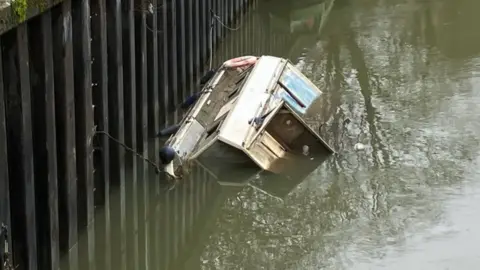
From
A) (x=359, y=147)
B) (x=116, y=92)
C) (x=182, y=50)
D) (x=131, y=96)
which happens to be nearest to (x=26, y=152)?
(x=116, y=92)

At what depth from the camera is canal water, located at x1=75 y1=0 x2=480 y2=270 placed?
10070 millimetres

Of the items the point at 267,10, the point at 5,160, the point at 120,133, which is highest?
the point at 5,160

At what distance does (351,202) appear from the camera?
1148cm

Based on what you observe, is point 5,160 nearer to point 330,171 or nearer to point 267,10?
point 330,171

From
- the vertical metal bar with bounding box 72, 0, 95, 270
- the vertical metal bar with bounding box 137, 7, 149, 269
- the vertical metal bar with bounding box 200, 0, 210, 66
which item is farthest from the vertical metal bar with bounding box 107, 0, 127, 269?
the vertical metal bar with bounding box 200, 0, 210, 66

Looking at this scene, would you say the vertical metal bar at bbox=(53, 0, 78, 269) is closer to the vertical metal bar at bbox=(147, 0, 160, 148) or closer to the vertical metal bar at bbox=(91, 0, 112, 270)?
the vertical metal bar at bbox=(91, 0, 112, 270)

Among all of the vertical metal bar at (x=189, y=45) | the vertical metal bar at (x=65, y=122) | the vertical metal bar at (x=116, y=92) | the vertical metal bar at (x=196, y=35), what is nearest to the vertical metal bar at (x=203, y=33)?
the vertical metal bar at (x=196, y=35)

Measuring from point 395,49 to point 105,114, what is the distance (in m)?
10.7

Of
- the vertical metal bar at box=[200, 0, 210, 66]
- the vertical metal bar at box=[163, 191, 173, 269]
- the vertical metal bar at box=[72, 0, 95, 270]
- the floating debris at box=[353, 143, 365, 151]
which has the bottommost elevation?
the vertical metal bar at box=[163, 191, 173, 269]

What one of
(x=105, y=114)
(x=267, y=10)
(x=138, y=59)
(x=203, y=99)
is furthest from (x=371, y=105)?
(x=267, y=10)

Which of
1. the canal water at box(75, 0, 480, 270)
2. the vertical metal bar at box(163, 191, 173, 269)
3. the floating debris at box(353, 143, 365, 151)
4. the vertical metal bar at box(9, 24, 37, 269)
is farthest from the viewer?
the floating debris at box(353, 143, 365, 151)

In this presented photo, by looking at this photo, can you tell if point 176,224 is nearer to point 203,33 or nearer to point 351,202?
point 351,202

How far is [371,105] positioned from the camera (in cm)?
1534

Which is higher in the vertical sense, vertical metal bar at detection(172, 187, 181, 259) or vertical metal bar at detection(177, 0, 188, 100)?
vertical metal bar at detection(177, 0, 188, 100)
